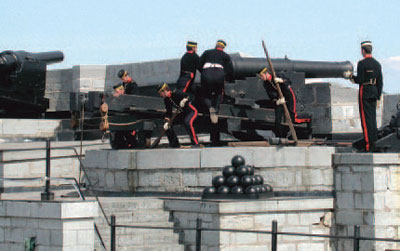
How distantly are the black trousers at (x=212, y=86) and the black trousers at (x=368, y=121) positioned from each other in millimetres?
2774

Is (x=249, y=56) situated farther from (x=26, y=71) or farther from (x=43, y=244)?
(x=43, y=244)

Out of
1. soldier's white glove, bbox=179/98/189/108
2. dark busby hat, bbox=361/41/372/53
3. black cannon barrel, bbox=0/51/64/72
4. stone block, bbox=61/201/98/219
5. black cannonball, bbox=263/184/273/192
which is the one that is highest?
black cannon barrel, bbox=0/51/64/72

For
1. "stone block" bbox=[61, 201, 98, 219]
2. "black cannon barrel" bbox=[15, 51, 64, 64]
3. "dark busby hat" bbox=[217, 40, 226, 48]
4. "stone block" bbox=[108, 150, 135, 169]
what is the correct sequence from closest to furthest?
1. "stone block" bbox=[61, 201, 98, 219]
2. "stone block" bbox=[108, 150, 135, 169]
3. "dark busby hat" bbox=[217, 40, 226, 48]
4. "black cannon barrel" bbox=[15, 51, 64, 64]

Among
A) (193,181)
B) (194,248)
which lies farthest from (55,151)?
(194,248)

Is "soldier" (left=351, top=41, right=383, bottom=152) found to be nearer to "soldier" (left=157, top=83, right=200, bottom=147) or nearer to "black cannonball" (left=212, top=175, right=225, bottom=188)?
"black cannonball" (left=212, top=175, right=225, bottom=188)

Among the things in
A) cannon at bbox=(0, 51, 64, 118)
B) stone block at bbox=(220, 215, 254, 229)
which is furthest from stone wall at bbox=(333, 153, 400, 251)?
cannon at bbox=(0, 51, 64, 118)

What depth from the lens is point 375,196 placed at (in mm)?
13164

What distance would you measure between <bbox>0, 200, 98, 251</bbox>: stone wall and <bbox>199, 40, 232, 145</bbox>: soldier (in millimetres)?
4422

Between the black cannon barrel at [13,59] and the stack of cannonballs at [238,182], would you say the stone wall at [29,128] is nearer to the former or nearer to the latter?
the black cannon barrel at [13,59]

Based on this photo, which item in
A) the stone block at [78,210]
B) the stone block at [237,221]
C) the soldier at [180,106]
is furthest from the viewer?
the soldier at [180,106]

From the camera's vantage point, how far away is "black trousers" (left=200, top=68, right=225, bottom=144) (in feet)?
52.1

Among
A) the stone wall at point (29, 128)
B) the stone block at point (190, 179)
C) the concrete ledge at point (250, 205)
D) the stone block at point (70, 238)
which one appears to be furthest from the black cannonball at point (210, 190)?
the stone wall at point (29, 128)

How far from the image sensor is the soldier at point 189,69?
16.2m

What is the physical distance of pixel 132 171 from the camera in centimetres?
1501
